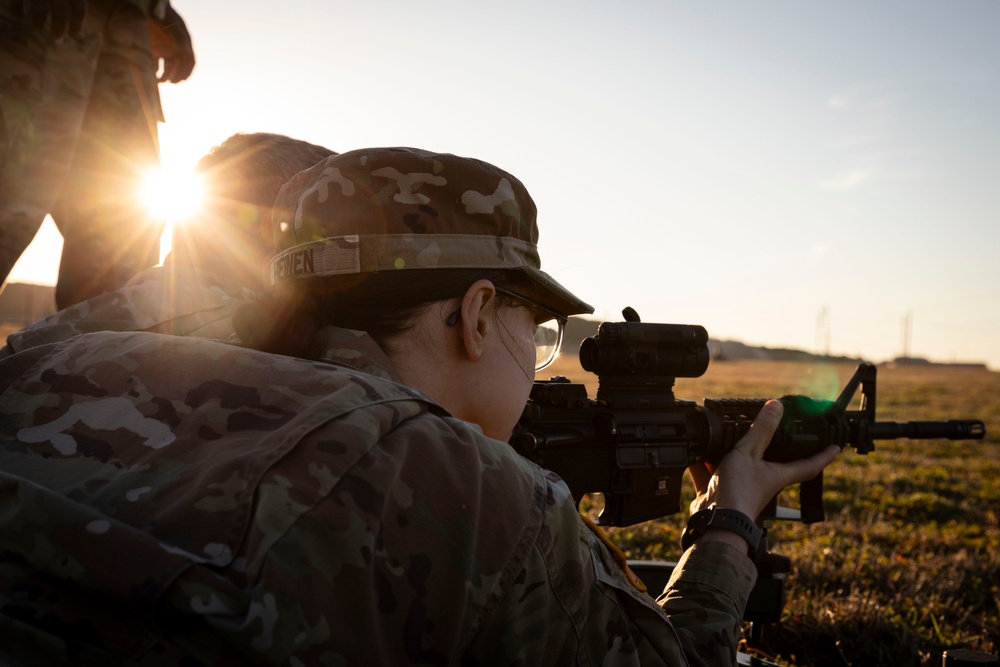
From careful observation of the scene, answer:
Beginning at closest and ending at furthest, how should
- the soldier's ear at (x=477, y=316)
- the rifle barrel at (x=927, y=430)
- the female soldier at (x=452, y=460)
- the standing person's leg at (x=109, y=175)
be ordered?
1. the female soldier at (x=452, y=460)
2. the soldier's ear at (x=477, y=316)
3. the rifle barrel at (x=927, y=430)
4. the standing person's leg at (x=109, y=175)

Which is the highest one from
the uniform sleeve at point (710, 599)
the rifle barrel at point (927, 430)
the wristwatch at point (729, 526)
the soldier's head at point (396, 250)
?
the soldier's head at point (396, 250)

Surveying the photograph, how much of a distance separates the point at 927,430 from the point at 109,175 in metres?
5.02

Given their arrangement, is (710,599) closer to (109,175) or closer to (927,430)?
(927,430)

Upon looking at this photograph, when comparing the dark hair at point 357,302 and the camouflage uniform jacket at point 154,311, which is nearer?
the dark hair at point 357,302

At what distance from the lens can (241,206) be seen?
149 inches

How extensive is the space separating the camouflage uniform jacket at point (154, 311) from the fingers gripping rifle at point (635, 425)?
1.34 m

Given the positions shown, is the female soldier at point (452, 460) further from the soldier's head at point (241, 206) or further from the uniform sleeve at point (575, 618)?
the soldier's head at point (241, 206)

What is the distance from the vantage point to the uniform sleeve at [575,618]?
1.41 meters

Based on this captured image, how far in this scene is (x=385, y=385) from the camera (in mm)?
1461

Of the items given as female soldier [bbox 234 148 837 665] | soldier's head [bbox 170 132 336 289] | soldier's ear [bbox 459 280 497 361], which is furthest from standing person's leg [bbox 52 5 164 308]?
soldier's ear [bbox 459 280 497 361]

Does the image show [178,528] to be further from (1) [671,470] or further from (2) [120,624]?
(1) [671,470]

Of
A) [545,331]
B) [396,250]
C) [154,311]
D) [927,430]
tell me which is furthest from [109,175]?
[927,430]

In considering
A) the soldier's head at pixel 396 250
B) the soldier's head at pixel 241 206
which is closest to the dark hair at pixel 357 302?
the soldier's head at pixel 396 250

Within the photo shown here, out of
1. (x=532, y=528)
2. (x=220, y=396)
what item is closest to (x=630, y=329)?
(x=532, y=528)
